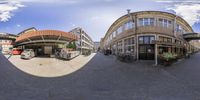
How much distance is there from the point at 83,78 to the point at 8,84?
2.17 m

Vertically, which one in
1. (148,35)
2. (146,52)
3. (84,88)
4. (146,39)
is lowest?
(84,88)

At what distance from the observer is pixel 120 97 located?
410 centimetres

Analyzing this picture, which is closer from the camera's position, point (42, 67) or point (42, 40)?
point (42, 40)

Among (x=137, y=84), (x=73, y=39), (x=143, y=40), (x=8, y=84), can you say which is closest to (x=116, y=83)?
(x=137, y=84)

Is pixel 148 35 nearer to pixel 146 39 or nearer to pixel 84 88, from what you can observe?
pixel 146 39

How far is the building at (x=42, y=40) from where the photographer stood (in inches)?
136

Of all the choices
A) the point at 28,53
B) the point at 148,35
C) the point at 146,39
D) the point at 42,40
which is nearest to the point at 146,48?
the point at 146,39

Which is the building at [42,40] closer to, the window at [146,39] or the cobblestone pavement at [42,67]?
the cobblestone pavement at [42,67]

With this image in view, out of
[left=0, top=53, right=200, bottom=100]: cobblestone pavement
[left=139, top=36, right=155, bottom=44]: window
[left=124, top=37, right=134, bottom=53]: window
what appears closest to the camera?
[left=0, top=53, right=200, bottom=100]: cobblestone pavement

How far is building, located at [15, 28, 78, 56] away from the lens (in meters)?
3.47

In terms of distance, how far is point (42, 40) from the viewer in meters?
3.50

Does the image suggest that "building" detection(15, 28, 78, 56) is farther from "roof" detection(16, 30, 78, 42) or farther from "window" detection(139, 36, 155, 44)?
"window" detection(139, 36, 155, 44)

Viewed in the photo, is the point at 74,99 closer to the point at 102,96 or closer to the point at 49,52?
the point at 102,96

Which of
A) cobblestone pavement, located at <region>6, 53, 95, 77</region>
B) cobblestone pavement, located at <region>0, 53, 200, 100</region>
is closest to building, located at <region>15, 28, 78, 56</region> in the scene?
cobblestone pavement, located at <region>6, 53, 95, 77</region>
